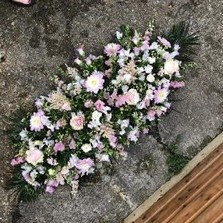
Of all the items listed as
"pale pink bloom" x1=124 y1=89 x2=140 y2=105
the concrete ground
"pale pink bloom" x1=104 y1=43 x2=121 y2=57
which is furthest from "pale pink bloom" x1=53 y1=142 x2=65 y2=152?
"pale pink bloom" x1=104 y1=43 x2=121 y2=57

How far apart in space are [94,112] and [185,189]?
0.77m

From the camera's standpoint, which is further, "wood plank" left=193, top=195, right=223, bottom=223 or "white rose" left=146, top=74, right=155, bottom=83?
"white rose" left=146, top=74, right=155, bottom=83

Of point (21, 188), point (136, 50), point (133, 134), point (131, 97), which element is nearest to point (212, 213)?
point (133, 134)

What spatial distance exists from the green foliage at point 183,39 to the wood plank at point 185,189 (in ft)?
2.10

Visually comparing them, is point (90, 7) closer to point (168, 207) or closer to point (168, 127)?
point (168, 127)

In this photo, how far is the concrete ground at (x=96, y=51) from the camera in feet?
10.9

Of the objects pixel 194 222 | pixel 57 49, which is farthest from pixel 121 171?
pixel 57 49

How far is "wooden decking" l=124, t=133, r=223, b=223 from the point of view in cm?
291

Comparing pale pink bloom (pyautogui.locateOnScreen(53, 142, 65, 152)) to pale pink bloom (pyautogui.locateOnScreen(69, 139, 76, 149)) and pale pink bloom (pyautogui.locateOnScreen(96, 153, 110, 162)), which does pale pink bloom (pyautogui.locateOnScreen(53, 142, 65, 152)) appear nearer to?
pale pink bloom (pyautogui.locateOnScreen(69, 139, 76, 149))

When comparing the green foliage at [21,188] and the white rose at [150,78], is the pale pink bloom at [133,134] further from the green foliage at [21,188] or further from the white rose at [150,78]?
the green foliage at [21,188]

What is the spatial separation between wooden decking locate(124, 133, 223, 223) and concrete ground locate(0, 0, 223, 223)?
117mm

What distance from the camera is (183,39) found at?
131 inches

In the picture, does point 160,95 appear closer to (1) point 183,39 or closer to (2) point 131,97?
(2) point 131,97

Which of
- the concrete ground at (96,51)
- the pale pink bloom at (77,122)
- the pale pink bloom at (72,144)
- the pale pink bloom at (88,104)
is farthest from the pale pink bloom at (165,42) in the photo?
the pale pink bloom at (72,144)
